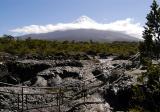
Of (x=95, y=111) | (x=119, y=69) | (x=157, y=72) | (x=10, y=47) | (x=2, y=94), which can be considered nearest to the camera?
(x=157, y=72)

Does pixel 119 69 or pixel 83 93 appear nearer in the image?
pixel 83 93

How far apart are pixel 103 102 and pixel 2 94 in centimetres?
560

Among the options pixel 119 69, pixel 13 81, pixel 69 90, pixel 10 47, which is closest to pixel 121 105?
pixel 69 90

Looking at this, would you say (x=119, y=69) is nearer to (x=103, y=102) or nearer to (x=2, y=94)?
(x=103, y=102)

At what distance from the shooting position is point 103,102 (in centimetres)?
2227

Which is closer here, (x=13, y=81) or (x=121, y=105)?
(x=121, y=105)

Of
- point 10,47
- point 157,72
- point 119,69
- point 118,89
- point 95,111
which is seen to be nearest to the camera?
point 157,72

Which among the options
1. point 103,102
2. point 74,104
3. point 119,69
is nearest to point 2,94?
point 74,104

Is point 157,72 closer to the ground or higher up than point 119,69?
higher up

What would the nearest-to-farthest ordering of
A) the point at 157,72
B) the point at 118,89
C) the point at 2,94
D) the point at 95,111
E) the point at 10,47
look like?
the point at 157,72, the point at 95,111, the point at 2,94, the point at 118,89, the point at 10,47

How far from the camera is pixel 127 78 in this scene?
25562 mm

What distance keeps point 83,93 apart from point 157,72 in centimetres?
958

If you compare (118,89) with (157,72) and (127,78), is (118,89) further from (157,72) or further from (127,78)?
(157,72)

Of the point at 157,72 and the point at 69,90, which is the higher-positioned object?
the point at 157,72
